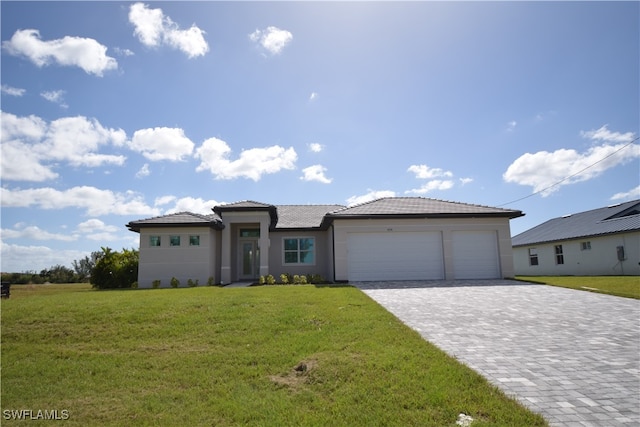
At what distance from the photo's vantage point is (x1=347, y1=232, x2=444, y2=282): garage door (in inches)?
666

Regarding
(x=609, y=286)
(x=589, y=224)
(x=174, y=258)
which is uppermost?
(x=589, y=224)

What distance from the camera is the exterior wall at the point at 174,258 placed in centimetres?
1789

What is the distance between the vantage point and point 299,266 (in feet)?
64.3

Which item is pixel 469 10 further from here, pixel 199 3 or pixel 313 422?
pixel 313 422

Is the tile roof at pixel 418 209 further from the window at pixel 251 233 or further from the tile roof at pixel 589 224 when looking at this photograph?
the tile roof at pixel 589 224

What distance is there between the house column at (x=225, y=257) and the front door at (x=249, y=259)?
1.72 m

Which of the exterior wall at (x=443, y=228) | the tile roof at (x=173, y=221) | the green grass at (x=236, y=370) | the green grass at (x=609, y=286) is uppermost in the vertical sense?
the tile roof at (x=173, y=221)

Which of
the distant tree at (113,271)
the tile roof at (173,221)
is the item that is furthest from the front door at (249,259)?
the distant tree at (113,271)

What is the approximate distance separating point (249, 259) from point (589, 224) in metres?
24.3

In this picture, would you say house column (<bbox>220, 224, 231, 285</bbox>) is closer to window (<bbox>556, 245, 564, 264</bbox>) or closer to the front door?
the front door

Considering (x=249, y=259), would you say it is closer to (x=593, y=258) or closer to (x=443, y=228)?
(x=443, y=228)

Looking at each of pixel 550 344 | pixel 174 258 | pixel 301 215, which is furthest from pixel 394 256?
pixel 550 344

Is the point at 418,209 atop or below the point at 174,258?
atop

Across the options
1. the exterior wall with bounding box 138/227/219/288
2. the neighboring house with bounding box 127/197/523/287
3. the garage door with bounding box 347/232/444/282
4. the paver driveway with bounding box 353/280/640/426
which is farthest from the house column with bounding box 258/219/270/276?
the paver driveway with bounding box 353/280/640/426
